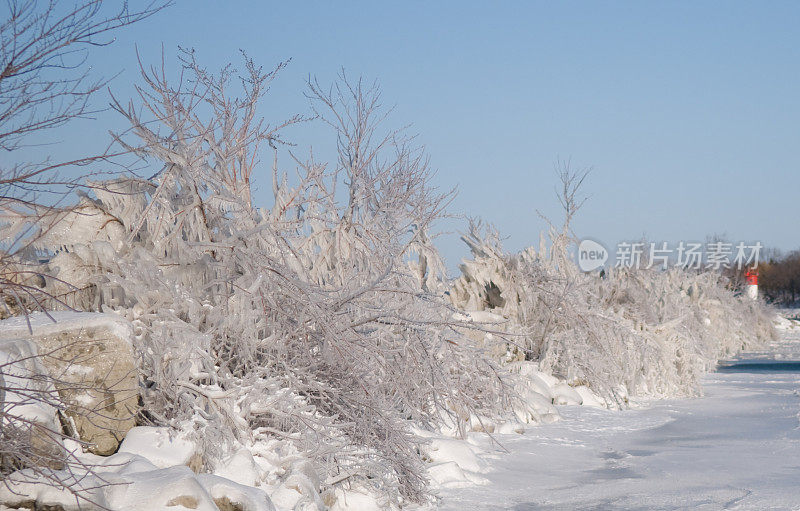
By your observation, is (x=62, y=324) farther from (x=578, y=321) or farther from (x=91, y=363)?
(x=578, y=321)

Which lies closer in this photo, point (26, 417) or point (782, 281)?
point (26, 417)

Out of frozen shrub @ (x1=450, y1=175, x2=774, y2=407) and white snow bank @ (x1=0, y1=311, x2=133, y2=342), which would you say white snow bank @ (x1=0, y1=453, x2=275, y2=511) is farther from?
frozen shrub @ (x1=450, y1=175, x2=774, y2=407)

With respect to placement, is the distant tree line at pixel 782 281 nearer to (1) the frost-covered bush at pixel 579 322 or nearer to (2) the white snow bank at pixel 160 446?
(1) the frost-covered bush at pixel 579 322

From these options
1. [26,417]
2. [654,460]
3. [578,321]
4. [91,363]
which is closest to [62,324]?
[91,363]

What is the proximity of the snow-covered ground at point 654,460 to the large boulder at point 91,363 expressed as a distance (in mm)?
2468

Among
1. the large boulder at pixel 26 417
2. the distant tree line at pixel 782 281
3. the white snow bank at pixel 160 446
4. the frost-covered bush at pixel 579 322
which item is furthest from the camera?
the distant tree line at pixel 782 281

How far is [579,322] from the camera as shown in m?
12.4

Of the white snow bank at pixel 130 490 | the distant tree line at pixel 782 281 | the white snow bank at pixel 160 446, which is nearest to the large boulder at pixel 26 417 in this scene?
the white snow bank at pixel 130 490

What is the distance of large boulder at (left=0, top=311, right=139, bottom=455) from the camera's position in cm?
491

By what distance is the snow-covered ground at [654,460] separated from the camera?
6164 mm

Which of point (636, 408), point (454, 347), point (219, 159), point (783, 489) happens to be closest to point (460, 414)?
point (454, 347)

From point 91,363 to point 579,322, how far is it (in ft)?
A: 28.8

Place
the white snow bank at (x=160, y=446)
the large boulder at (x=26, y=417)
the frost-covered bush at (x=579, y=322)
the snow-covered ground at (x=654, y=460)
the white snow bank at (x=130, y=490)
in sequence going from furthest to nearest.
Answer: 1. the frost-covered bush at (x=579, y=322)
2. the snow-covered ground at (x=654, y=460)
3. the white snow bank at (x=160, y=446)
4. the white snow bank at (x=130, y=490)
5. the large boulder at (x=26, y=417)

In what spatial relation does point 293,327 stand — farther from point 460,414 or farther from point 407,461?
point 460,414
